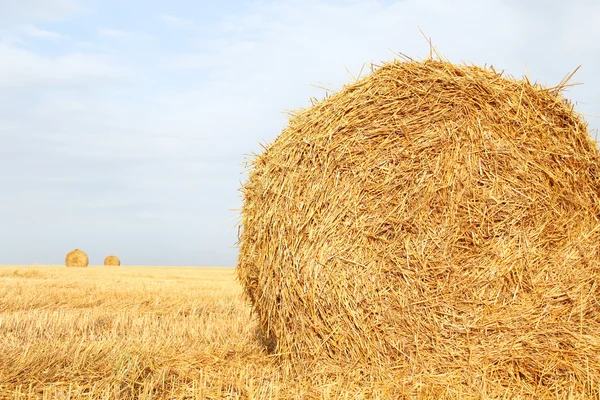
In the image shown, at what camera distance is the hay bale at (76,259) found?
23.3m

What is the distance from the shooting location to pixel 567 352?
3787 mm

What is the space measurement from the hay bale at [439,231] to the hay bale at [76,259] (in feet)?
69.0

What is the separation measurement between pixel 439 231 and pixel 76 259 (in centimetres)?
2218

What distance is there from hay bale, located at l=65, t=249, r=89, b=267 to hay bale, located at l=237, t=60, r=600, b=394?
828 inches

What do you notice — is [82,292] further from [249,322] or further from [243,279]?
[243,279]

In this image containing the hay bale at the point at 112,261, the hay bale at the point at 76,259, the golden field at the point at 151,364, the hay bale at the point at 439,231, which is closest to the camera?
the golden field at the point at 151,364

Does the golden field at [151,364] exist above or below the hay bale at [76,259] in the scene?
below

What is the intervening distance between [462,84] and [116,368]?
10.6ft

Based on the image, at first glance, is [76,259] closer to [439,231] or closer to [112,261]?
[112,261]

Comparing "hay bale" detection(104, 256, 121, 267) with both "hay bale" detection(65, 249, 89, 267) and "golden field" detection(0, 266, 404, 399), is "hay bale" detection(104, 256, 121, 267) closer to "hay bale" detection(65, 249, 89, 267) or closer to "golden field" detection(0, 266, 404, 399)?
"hay bale" detection(65, 249, 89, 267)

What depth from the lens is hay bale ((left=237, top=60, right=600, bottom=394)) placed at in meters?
3.85

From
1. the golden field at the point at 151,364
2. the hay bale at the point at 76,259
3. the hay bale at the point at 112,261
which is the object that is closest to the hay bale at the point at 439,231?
the golden field at the point at 151,364

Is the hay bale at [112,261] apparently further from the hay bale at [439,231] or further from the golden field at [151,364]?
the hay bale at [439,231]

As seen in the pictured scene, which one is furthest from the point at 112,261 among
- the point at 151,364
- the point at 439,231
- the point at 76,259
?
the point at 439,231
